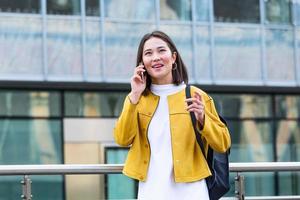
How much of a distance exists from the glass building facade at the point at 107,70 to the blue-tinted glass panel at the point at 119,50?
0.07 feet

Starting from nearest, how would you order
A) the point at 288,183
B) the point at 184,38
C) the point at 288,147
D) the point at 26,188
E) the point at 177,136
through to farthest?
the point at 177,136, the point at 26,188, the point at 184,38, the point at 288,183, the point at 288,147

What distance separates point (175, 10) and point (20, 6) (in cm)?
358

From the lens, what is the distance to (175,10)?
15750mm

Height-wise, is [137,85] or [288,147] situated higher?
[137,85]

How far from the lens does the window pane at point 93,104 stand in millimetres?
15219

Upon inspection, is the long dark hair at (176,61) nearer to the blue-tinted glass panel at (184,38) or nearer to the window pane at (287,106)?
the blue-tinted glass panel at (184,38)

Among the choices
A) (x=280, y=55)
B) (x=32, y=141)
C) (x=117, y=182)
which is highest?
(x=280, y=55)

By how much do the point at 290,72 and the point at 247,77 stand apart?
1125 millimetres

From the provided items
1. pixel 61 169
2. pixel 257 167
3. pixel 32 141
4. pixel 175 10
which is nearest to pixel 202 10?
pixel 175 10

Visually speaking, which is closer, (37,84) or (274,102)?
(37,84)

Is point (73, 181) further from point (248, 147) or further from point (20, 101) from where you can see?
point (248, 147)

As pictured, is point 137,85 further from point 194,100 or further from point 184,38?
point 184,38

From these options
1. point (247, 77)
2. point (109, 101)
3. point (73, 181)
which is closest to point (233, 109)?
point (247, 77)

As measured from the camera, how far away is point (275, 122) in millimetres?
16812
